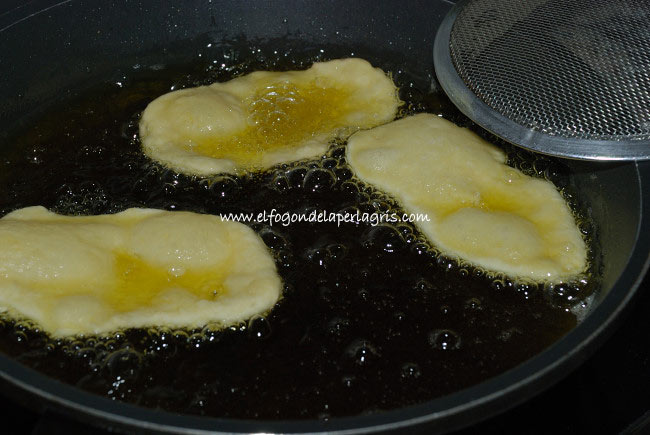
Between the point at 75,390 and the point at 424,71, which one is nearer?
the point at 75,390

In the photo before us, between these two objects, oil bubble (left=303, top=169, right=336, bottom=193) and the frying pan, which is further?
oil bubble (left=303, top=169, right=336, bottom=193)

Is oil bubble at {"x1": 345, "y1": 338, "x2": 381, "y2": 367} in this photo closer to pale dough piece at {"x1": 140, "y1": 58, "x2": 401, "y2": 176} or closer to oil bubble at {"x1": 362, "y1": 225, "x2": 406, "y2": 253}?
oil bubble at {"x1": 362, "y1": 225, "x2": 406, "y2": 253}

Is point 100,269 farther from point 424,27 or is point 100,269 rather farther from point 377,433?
point 424,27

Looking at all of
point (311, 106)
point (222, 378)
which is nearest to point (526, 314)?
point (222, 378)

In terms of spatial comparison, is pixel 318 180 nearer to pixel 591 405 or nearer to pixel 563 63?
pixel 563 63

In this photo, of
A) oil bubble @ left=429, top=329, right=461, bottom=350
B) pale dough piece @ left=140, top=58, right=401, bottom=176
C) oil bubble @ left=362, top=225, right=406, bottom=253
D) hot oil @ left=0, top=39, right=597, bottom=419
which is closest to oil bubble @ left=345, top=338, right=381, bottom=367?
hot oil @ left=0, top=39, right=597, bottom=419

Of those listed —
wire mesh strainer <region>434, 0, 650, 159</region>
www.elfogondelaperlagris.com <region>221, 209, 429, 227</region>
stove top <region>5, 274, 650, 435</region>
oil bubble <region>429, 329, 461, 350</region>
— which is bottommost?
stove top <region>5, 274, 650, 435</region>
